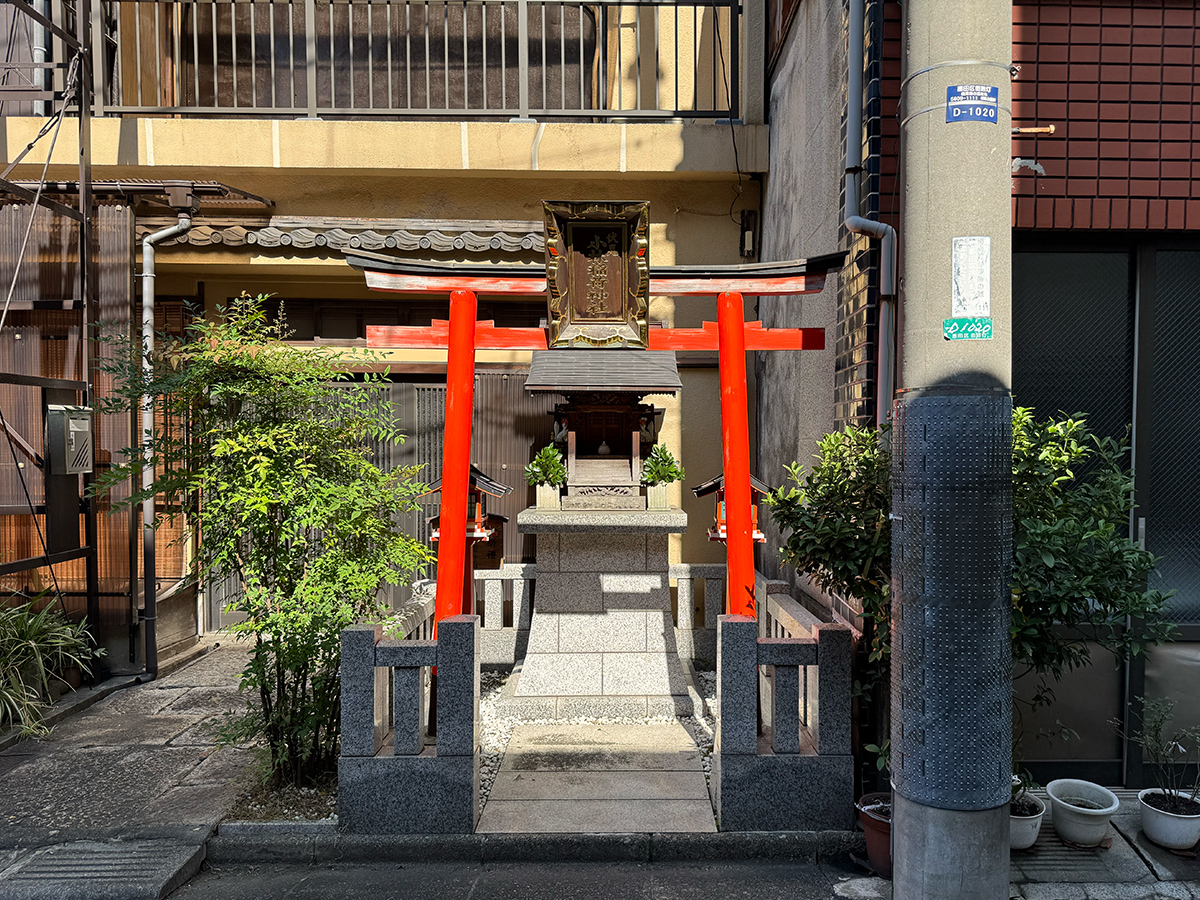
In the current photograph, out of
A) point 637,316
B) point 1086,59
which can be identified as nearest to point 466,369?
point 637,316

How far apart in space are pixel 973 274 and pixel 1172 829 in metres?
3.72

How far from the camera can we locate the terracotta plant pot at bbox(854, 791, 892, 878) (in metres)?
4.11

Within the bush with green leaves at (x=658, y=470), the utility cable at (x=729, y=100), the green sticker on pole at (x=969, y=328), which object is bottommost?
the bush with green leaves at (x=658, y=470)

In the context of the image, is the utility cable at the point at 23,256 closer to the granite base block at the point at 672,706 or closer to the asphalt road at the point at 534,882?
the asphalt road at the point at 534,882

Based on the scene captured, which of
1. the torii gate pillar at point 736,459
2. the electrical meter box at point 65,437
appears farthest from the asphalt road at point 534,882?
the electrical meter box at point 65,437

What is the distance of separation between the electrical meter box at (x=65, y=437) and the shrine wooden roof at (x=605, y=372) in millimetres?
4463

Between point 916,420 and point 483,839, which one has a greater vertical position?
point 916,420

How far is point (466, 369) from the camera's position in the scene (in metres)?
5.53

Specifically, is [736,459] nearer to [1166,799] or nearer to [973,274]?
[973,274]

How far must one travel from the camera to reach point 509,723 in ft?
21.8

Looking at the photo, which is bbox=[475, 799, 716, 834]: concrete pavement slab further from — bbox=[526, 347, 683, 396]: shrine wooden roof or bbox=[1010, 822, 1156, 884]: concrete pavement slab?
bbox=[526, 347, 683, 396]: shrine wooden roof

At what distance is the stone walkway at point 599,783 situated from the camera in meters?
4.70

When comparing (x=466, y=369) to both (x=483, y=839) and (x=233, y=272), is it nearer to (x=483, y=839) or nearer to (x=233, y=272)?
(x=483, y=839)

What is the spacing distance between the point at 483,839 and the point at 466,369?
3109 millimetres
